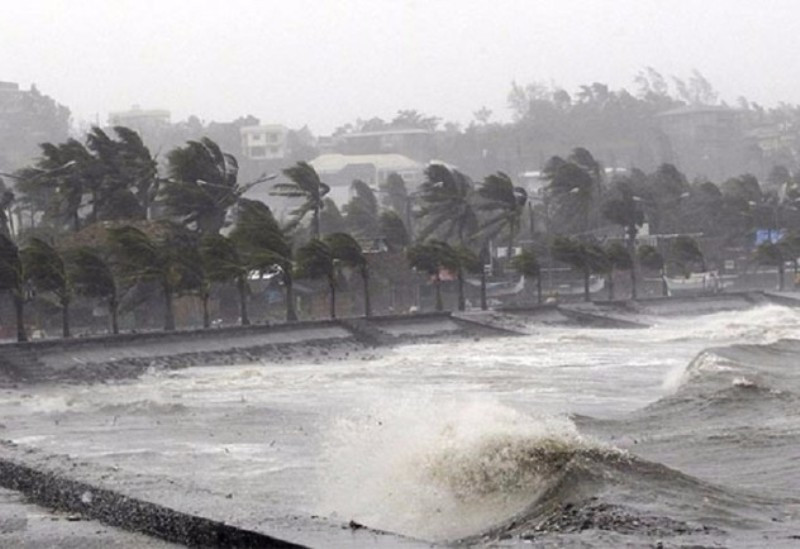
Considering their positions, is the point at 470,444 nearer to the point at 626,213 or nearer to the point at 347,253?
the point at 347,253


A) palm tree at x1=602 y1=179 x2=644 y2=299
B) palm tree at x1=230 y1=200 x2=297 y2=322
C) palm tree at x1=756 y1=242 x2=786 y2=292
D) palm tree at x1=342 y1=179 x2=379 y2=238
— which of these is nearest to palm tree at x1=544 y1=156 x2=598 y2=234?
palm tree at x1=602 y1=179 x2=644 y2=299

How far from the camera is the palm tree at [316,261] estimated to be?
167 feet

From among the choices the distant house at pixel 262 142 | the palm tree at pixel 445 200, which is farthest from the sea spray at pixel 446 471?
the distant house at pixel 262 142

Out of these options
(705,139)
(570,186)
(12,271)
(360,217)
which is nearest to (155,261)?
(12,271)

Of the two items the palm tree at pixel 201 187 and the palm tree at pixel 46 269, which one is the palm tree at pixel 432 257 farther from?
the palm tree at pixel 46 269

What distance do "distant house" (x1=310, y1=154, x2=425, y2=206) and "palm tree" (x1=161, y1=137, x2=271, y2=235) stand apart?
2994 inches

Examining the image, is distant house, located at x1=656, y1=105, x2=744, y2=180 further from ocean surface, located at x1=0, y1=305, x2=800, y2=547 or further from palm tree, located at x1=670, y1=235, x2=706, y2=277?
ocean surface, located at x1=0, y1=305, x2=800, y2=547

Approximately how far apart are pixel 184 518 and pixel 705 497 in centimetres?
505

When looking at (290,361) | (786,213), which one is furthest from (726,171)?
(290,361)

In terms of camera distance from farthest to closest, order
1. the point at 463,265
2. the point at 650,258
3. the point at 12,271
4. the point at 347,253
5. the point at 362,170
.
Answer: the point at 362,170, the point at 650,258, the point at 463,265, the point at 347,253, the point at 12,271

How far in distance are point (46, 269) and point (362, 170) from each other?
105 m

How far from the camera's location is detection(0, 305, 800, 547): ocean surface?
33.1 feet

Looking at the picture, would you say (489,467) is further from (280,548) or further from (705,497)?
(280,548)

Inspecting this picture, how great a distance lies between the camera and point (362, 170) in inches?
5674
